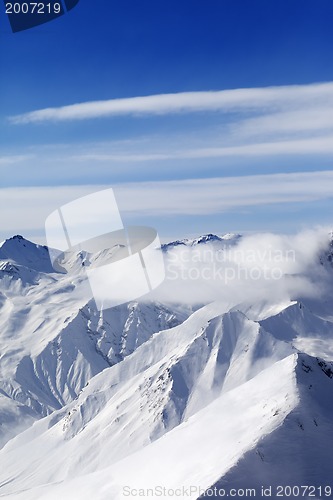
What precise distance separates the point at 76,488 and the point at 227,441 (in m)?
34.1

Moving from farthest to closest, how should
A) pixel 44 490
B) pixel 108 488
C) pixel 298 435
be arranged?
1. pixel 44 490
2. pixel 108 488
3. pixel 298 435

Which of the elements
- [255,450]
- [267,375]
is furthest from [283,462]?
[267,375]

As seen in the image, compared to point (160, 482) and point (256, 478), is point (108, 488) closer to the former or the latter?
point (160, 482)

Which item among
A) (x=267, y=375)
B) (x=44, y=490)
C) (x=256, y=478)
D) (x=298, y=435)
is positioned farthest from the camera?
(x=44, y=490)

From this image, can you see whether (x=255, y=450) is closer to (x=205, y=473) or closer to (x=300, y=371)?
(x=205, y=473)

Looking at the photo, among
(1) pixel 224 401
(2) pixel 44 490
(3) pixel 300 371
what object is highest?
(3) pixel 300 371

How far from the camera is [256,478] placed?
273ft

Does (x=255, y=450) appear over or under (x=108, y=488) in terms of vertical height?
over

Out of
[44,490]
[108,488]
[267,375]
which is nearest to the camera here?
[108,488]

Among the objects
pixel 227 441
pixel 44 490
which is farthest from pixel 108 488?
pixel 44 490

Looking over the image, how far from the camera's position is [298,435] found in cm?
9125

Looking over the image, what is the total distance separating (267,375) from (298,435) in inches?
880

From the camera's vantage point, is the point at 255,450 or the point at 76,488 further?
the point at 76,488

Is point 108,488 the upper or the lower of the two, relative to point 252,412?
lower
